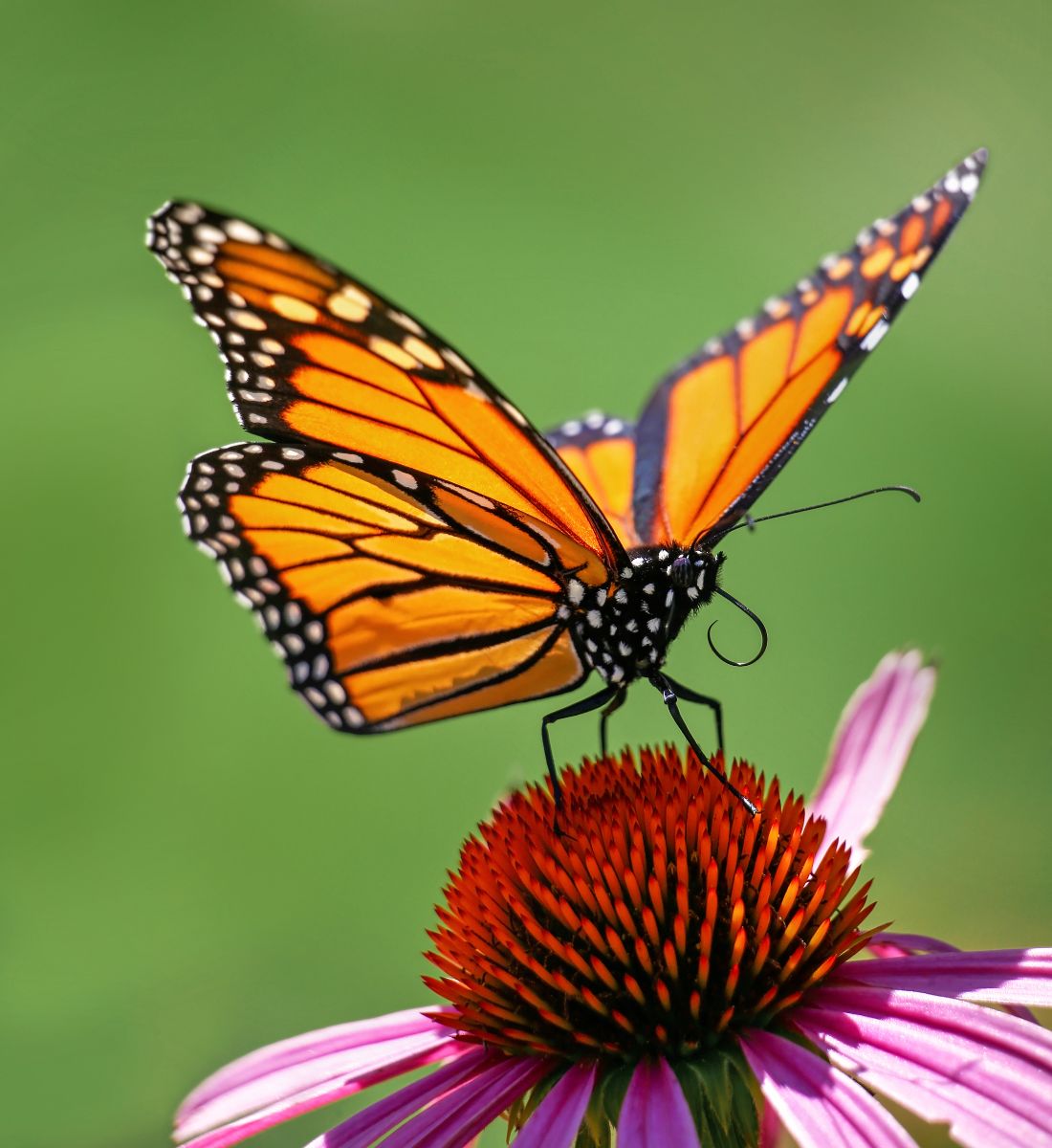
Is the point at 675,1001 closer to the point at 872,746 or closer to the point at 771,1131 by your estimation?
the point at 771,1131

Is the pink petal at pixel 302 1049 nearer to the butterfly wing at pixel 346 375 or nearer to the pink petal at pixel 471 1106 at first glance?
the pink petal at pixel 471 1106

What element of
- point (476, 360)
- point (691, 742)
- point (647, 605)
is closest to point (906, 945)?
point (691, 742)

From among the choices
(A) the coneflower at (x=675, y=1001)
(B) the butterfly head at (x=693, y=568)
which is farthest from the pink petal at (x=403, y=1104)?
(B) the butterfly head at (x=693, y=568)

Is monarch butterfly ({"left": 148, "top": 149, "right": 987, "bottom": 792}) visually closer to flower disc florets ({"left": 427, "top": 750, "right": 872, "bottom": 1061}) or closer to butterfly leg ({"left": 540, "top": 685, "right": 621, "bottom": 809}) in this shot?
butterfly leg ({"left": 540, "top": 685, "right": 621, "bottom": 809})

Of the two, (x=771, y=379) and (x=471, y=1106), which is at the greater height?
(x=771, y=379)

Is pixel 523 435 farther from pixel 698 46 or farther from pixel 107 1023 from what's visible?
pixel 698 46

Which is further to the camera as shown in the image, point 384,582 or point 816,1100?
point 384,582

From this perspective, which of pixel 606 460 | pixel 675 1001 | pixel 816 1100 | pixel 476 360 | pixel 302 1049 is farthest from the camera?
pixel 476 360
